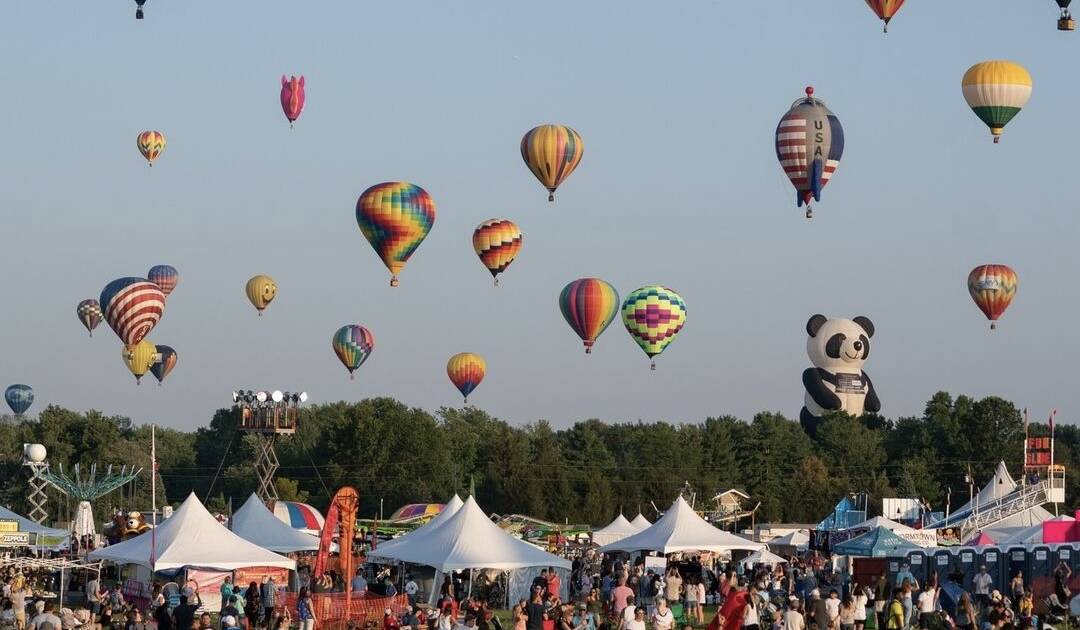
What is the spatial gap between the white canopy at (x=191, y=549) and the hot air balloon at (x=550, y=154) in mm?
18977

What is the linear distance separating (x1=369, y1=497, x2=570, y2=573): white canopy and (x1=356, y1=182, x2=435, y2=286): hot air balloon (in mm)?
16523

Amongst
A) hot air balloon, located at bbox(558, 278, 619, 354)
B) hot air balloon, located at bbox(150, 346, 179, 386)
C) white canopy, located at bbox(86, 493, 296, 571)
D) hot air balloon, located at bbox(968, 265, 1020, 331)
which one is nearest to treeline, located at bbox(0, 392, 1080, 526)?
hot air balloon, located at bbox(150, 346, 179, 386)

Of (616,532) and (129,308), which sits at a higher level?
(129,308)

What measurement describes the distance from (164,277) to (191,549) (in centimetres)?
4510

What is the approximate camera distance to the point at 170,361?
76250mm

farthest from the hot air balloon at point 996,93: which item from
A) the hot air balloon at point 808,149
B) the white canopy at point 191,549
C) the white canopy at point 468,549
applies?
the white canopy at point 191,549

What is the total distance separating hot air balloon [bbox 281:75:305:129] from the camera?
2205 inches

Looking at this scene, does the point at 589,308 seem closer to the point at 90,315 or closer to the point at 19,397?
the point at 90,315

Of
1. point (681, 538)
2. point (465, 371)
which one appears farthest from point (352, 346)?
point (681, 538)

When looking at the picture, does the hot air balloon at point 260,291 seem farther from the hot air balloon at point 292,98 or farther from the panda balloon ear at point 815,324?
the panda balloon ear at point 815,324

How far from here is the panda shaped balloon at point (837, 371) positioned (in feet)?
292

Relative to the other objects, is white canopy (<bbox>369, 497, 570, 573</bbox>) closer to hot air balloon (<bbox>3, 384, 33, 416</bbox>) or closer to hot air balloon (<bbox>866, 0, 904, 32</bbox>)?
hot air balloon (<bbox>866, 0, 904, 32</bbox>)

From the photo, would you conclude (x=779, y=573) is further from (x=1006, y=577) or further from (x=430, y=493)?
(x=430, y=493)

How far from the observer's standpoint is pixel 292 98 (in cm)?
5616
